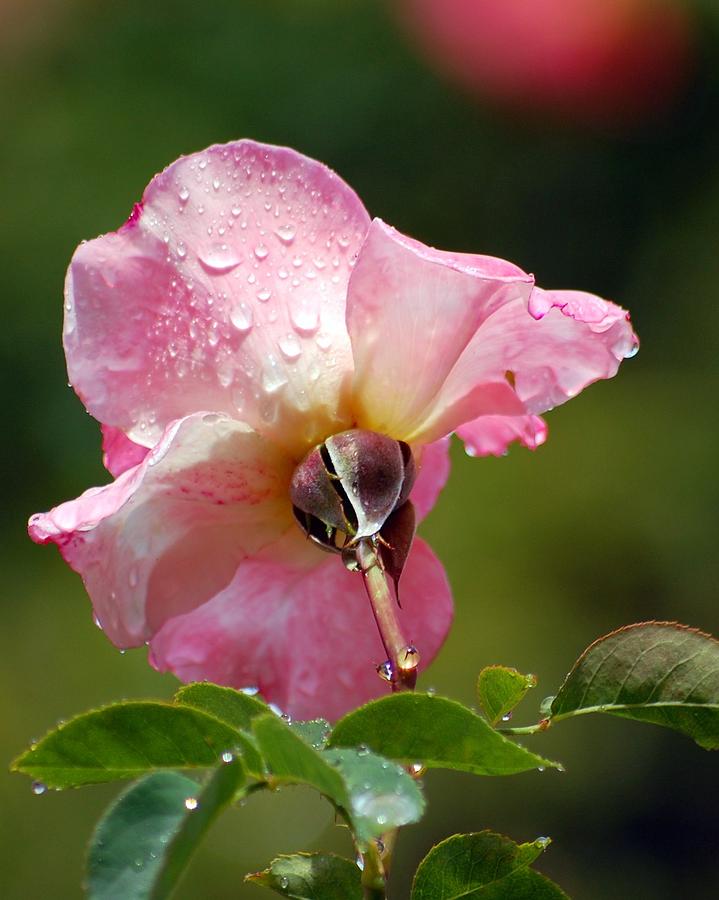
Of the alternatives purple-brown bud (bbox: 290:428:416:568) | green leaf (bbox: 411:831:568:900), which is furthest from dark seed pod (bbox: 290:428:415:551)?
green leaf (bbox: 411:831:568:900)

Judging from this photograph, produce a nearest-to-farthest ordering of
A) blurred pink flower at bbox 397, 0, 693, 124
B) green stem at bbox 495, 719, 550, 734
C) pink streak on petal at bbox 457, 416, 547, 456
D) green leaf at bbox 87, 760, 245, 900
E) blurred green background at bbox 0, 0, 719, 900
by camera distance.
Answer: green leaf at bbox 87, 760, 245, 900
green stem at bbox 495, 719, 550, 734
pink streak on petal at bbox 457, 416, 547, 456
blurred green background at bbox 0, 0, 719, 900
blurred pink flower at bbox 397, 0, 693, 124

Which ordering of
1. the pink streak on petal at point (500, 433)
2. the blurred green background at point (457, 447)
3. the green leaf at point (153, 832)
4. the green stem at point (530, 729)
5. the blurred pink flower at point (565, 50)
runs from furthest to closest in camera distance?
the blurred pink flower at point (565, 50), the blurred green background at point (457, 447), the pink streak on petal at point (500, 433), the green stem at point (530, 729), the green leaf at point (153, 832)

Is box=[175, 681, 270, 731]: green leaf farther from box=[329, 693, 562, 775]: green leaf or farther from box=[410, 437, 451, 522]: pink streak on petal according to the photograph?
box=[410, 437, 451, 522]: pink streak on petal

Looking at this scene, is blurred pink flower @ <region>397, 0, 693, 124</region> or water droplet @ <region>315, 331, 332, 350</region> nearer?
water droplet @ <region>315, 331, 332, 350</region>

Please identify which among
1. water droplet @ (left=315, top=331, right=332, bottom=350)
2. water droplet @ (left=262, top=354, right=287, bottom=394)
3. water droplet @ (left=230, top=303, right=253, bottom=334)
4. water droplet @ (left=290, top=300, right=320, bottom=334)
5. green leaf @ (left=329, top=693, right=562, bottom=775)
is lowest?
green leaf @ (left=329, top=693, right=562, bottom=775)

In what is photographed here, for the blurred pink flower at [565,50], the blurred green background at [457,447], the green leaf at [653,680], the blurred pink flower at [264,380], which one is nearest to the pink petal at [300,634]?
the blurred pink flower at [264,380]

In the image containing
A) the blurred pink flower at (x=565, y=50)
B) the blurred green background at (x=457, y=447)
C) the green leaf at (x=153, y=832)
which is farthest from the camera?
the blurred pink flower at (x=565, y=50)

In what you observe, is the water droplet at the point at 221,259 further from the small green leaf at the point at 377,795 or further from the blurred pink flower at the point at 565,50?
the blurred pink flower at the point at 565,50
